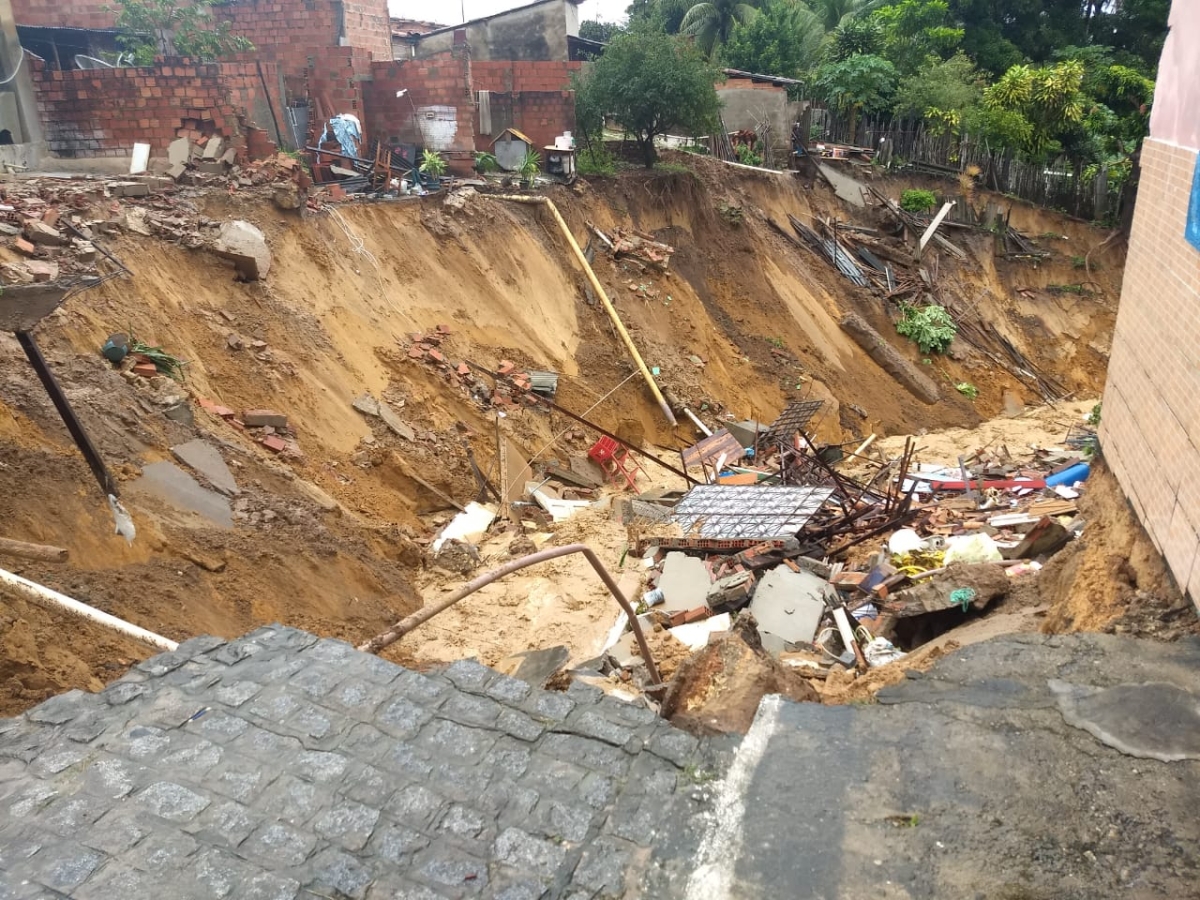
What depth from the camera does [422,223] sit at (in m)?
14.5

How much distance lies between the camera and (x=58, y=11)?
20141 mm

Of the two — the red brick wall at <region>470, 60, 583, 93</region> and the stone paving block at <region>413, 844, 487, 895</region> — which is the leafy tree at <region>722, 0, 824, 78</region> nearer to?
the red brick wall at <region>470, 60, 583, 93</region>

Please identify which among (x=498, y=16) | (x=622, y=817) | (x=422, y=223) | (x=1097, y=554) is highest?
(x=498, y=16)

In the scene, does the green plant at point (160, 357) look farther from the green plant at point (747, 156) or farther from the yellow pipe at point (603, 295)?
the green plant at point (747, 156)

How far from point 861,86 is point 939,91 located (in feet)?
6.84

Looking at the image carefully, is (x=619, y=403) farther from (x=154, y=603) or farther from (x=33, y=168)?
(x=33, y=168)

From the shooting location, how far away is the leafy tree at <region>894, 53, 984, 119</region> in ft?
73.3

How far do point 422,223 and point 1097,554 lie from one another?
38.6 feet

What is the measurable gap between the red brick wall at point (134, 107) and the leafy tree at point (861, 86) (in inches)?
A: 633

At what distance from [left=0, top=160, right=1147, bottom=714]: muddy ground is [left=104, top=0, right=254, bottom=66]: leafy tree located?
749 cm

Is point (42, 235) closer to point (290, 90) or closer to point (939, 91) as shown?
point (290, 90)

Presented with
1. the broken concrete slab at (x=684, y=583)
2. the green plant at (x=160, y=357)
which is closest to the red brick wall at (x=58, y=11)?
the green plant at (x=160, y=357)

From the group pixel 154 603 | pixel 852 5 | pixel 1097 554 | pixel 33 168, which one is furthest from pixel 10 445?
pixel 852 5

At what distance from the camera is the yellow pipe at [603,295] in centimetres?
1481
